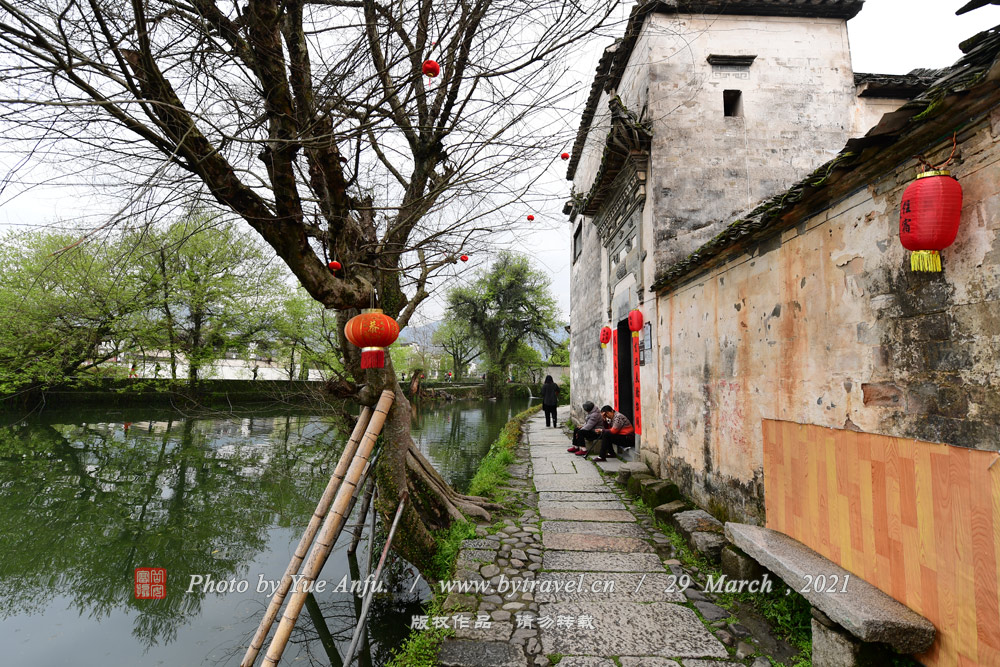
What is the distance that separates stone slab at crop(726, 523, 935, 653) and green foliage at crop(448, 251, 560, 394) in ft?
84.3

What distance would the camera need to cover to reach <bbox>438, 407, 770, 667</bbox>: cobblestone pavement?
264 centimetres

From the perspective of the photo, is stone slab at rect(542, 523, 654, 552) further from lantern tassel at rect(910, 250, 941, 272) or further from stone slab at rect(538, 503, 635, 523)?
lantern tassel at rect(910, 250, 941, 272)

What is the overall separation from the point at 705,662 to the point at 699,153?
6.18 meters

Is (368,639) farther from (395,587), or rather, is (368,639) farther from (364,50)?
(364,50)

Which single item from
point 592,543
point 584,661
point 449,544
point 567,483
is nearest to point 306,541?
point 449,544

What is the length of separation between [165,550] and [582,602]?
5723 millimetres

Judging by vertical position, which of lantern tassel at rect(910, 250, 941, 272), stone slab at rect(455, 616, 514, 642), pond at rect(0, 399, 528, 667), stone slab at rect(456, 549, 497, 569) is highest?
lantern tassel at rect(910, 250, 941, 272)

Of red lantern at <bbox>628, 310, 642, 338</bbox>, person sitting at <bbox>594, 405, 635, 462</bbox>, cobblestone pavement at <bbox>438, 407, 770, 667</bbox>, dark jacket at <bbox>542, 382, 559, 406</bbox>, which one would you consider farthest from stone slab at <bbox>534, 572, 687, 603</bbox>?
dark jacket at <bbox>542, 382, 559, 406</bbox>

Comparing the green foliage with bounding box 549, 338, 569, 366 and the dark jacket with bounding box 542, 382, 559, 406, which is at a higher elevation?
the green foliage with bounding box 549, 338, 569, 366

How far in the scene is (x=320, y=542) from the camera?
117 inches

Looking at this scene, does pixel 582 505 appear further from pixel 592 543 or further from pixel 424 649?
pixel 424 649

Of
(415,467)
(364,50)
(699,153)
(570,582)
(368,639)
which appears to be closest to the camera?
(364,50)

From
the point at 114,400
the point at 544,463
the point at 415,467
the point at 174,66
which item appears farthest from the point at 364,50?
the point at 114,400

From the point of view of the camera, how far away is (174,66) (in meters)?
2.61
